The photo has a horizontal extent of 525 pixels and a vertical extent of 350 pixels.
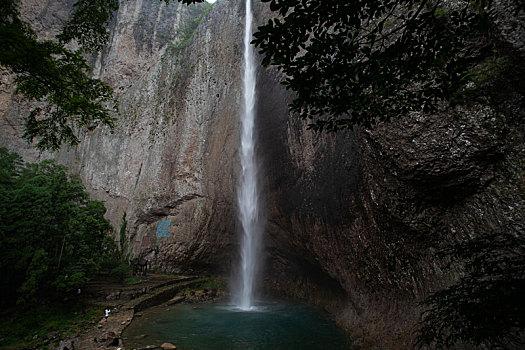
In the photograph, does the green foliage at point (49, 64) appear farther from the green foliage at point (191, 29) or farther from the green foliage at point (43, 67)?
Answer: the green foliage at point (191, 29)

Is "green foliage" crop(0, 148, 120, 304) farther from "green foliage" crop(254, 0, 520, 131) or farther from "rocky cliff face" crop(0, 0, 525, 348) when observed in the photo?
"green foliage" crop(254, 0, 520, 131)

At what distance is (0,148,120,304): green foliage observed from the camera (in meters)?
7.23

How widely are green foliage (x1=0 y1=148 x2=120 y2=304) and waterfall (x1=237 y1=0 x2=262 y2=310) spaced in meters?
6.52

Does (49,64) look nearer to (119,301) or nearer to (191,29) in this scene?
(119,301)

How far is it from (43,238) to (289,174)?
8675mm

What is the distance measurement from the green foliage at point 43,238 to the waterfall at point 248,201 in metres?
6.52

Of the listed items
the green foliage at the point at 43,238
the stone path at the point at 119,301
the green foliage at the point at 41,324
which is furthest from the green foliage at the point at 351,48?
the green foliage at the point at 43,238

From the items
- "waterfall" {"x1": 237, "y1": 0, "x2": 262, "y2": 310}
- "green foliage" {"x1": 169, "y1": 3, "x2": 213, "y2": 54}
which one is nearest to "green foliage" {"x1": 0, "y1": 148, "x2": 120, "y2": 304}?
"waterfall" {"x1": 237, "y1": 0, "x2": 262, "y2": 310}

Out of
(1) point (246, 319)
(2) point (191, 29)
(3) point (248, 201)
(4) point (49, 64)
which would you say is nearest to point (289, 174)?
(3) point (248, 201)

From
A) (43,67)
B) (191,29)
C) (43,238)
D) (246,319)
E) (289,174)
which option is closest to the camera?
(43,67)

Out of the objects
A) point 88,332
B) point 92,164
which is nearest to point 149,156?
point 92,164

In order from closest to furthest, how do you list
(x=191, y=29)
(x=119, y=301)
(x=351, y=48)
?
(x=351, y=48) < (x=119, y=301) < (x=191, y=29)

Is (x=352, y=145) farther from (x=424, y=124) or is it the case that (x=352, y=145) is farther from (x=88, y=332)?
(x=88, y=332)

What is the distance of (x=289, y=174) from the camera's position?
428 inches
